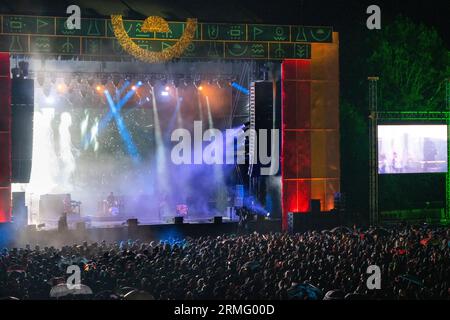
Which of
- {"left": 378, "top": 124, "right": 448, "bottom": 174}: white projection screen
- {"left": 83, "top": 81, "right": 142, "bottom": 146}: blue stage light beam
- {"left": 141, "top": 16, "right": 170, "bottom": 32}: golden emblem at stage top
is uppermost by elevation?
{"left": 141, "top": 16, "right": 170, "bottom": 32}: golden emblem at stage top

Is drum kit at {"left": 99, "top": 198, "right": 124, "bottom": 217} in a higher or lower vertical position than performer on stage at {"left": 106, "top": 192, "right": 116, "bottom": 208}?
lower

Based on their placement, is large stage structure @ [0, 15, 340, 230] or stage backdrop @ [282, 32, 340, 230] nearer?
large stage structure @ [0, 15, 340, 230]

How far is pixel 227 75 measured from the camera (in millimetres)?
21922

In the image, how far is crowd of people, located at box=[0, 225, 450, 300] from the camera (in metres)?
8.37

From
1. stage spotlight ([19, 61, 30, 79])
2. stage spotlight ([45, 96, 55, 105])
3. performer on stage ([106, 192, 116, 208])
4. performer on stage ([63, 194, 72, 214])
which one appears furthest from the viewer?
stage spotlight ([45, 96, 55, 105])

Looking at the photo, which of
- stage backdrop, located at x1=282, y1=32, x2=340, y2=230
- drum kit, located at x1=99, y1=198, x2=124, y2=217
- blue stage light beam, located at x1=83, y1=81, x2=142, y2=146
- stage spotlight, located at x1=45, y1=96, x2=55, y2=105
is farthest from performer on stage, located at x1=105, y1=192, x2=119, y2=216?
stage backdrop, located at x1=282, y1=32, x2=340, y2=230

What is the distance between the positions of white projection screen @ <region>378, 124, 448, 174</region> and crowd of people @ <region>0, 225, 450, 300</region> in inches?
312

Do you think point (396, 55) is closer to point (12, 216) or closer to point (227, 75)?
point (227, 75)

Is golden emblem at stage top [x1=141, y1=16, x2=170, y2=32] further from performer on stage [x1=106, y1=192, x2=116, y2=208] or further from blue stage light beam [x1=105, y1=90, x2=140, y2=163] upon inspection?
performer on stage [x1=106, y1=192, x2=116, y2=208]

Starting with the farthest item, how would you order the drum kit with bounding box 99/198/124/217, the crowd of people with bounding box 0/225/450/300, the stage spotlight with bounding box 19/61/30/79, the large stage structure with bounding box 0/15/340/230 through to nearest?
the drum kit with bounding box 99/198/124/217
the stage spotlight with bounding box 19/61/30/79
the large stage structure with bounding box 0/15/340/230
the crowd of people with bounding box 0/225/450/300

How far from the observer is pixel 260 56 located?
726 inches

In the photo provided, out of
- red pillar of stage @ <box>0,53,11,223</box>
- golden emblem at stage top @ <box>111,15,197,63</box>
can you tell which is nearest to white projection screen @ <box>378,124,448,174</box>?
golden emblem at stage top @ <box>111,15,197,63</box>
